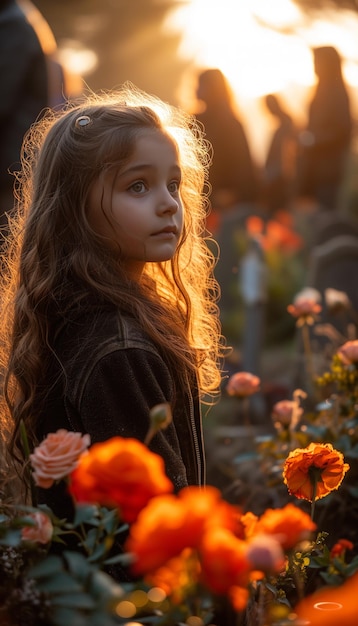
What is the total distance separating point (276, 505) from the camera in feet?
9.53

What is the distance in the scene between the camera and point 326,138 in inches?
371

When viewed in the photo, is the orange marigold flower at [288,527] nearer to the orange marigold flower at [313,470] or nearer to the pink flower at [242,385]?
the orange marigold flower at [313,470]

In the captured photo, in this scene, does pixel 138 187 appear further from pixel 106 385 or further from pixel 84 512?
pixel 84 512

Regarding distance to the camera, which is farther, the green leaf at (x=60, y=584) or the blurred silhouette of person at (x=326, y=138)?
the blurred silhouette of person at (x=326, y=138)

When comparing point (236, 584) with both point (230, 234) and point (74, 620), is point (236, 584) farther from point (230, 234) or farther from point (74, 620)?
point (230, 234)

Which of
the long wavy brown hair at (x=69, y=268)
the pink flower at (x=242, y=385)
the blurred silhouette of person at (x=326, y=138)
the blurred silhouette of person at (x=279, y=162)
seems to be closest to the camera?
the long wavy brown hair at (x=69, y=268)

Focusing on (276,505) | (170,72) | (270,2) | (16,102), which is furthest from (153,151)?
(170,72)

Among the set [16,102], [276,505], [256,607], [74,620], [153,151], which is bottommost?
[276,505]

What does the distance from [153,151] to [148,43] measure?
15.8 meters

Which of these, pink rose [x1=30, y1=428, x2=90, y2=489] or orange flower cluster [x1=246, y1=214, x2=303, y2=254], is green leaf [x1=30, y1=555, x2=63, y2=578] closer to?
pink rose [x1=30, y1=428, x2=90, y2=489]

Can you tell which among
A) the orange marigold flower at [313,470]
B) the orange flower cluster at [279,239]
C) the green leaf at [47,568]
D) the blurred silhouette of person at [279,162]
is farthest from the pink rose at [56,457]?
the blurred silhouette of person at [279,162]

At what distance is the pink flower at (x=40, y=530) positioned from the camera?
3.81 feet

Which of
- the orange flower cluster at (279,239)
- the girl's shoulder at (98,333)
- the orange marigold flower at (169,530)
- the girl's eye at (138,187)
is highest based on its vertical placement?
the girl's eye at (138,187)

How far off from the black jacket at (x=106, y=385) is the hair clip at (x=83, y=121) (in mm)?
432
